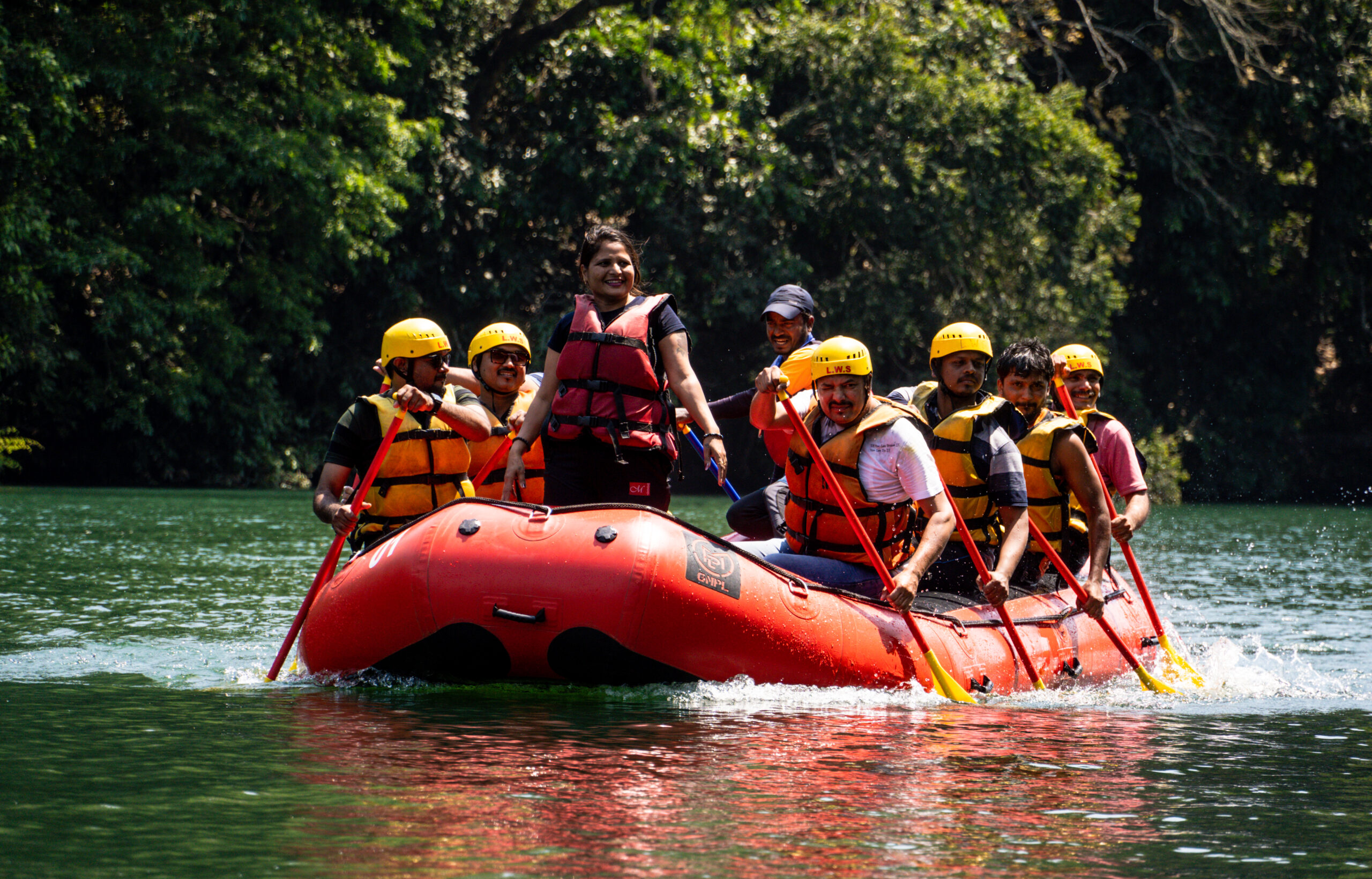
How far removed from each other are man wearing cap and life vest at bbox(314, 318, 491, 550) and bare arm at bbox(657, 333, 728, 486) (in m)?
0.89

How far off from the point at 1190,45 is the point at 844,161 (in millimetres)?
6866

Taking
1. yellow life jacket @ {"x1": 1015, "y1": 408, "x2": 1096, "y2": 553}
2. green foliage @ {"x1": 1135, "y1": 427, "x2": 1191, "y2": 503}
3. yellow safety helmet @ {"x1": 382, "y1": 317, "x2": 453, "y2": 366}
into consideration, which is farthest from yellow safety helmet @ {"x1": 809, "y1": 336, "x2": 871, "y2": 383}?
green foliage @ {"x1": 1135, "y1": 427, "x2": 1191, "y2": 503}

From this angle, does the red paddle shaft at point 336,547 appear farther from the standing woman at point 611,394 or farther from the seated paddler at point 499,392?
the seated paddler at point 499,392

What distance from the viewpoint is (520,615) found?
5773 mm

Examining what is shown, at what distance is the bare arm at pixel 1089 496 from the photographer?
7062 mm

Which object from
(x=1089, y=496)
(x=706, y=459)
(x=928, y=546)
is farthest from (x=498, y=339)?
(x=1089, y=496)

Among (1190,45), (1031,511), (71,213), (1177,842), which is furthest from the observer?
(1190,45)

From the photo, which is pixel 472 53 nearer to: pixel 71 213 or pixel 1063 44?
pixel 71 213

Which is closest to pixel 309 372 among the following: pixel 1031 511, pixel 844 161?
pixel 844 161

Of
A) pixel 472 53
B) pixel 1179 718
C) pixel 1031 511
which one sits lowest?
pixel 1179 718

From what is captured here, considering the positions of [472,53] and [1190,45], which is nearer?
[472,53]

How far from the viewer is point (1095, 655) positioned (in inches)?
289

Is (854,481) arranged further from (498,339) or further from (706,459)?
(498,339)

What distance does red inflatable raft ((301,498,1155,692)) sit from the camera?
578 centimetres
